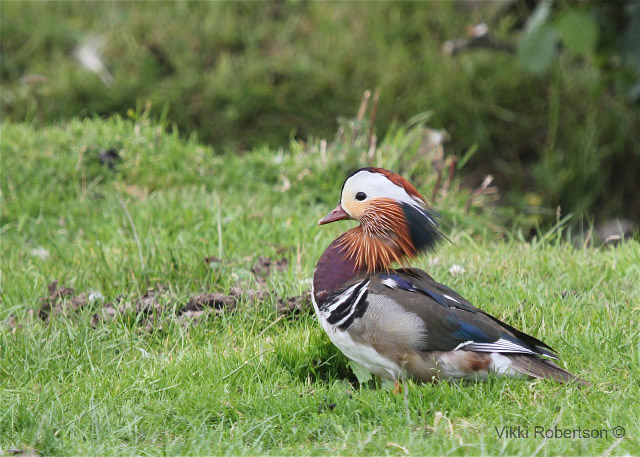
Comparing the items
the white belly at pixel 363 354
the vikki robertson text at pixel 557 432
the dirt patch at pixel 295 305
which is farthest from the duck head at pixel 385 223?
the vikki robertson text at pixel 557 432

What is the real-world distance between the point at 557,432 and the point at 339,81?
6535mm

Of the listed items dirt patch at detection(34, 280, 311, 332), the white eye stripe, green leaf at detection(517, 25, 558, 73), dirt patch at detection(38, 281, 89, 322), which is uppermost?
green leaf at detection(517, 25, 558, 73)

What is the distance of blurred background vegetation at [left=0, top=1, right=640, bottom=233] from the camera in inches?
338

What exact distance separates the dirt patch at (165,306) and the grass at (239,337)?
0.11ft

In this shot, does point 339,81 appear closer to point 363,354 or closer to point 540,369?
point 363,354

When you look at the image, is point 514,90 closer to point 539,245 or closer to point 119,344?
point 539,245

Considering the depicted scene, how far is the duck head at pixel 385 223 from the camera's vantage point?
3.71 m

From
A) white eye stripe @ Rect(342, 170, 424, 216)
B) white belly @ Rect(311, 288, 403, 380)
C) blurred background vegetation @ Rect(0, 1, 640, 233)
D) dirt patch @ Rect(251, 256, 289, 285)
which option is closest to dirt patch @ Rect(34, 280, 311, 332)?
dirt patch @ Rect(251, 256, 289, 285)

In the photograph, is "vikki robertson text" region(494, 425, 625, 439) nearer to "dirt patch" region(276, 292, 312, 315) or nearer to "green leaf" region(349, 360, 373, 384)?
"green leaf" region(349, 360, 373, 384)

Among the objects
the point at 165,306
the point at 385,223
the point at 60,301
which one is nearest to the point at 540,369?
the point at 385,223

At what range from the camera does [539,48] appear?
6777 mm

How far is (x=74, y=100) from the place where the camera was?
9.27 metres

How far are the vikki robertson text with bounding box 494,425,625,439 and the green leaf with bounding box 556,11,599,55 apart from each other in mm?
4183

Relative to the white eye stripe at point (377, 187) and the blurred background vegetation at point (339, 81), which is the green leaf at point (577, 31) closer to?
the blurred background vegetation at point (339, 81)
